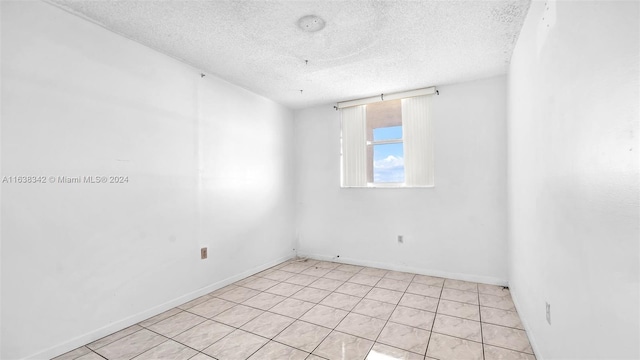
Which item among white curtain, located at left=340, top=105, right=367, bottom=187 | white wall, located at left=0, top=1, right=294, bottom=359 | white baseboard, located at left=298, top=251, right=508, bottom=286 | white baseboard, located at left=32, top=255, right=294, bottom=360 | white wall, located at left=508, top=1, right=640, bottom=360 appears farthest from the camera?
white curtain, located at left=340, top=105, right=367, bottom=187

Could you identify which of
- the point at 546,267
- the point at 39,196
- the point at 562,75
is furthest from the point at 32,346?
the point at 562,75

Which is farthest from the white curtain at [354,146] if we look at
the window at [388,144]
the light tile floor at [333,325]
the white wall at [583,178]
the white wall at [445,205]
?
the white wall at [583,178]

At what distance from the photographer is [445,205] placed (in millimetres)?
3635

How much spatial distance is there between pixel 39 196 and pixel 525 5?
12.2ft

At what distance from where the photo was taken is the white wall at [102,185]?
1.85 metres

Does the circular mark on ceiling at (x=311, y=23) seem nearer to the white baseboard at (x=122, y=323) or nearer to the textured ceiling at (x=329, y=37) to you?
the textured ceiling at (x=329, y=37)

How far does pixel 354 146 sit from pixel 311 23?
2.27m

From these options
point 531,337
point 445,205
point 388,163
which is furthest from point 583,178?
point 388,163

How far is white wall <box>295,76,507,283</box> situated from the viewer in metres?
3.36

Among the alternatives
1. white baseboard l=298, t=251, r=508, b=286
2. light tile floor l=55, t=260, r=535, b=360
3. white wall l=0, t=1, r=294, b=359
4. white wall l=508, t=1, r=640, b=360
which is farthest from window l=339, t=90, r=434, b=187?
white wall l=0, t=1, r=294, b=359

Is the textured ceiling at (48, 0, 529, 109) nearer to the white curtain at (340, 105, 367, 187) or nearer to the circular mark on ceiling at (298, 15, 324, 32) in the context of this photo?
the circular mark on ceiling at (298, 15, 324, 32)

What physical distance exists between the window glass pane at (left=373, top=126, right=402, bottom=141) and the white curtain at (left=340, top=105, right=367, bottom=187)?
0.54ft

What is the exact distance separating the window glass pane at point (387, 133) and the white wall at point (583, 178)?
193 centimetres

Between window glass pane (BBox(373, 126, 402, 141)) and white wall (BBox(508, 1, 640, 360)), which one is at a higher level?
window glass pane (BBox(373, 126, 402, 141))
